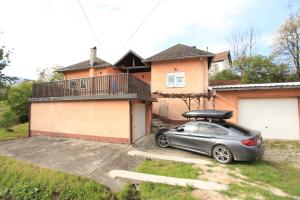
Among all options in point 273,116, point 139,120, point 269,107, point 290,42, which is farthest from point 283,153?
point 290,42

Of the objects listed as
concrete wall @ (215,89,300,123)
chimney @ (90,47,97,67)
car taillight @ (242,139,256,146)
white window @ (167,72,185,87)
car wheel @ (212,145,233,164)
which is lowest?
car wheel @ (212,145,233,164)

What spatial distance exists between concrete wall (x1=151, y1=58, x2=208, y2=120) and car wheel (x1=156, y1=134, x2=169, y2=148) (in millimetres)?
5780

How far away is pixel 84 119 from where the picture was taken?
11484 mm

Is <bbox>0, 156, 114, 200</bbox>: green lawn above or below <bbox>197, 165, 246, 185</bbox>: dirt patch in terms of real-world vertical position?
below

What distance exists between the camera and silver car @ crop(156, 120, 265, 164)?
6906 millimetres

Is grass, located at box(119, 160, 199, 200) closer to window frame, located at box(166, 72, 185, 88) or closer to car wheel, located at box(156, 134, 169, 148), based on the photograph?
car wheel, located at box(156, 134, 169, 148)

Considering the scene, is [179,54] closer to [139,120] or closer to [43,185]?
[139,120]

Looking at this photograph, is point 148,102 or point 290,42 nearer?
point 148,102

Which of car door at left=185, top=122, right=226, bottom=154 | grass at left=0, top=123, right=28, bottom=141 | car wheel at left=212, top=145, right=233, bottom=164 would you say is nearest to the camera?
car wheel at left=212, top=145, right=233, bottom=164

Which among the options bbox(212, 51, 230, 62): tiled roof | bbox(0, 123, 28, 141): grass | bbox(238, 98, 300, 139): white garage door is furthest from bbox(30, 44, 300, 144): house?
bbox(212, 51, 230, 62): tiled roof

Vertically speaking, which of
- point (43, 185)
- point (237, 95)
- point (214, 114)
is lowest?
point (43, 185)

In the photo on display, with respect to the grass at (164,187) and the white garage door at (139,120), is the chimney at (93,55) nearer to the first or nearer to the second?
the white garage door at (139,120)

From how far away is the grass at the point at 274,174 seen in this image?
5340 mm

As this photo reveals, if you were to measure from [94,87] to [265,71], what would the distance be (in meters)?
20.0
